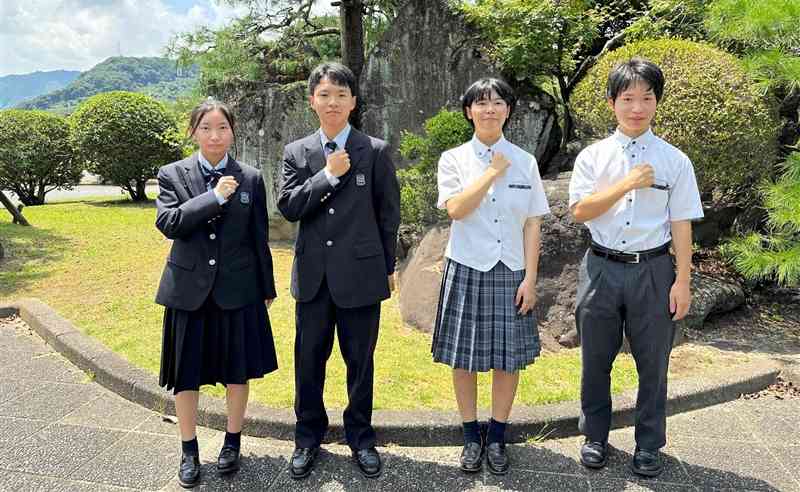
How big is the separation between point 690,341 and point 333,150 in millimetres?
3814

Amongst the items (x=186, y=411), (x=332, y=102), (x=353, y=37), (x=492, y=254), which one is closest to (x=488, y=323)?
(x=492, y=254)

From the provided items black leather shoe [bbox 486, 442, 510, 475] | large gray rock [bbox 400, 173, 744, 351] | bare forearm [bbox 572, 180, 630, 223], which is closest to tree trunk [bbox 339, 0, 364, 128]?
large gray rock [bbox 400, 173, 744, 351]

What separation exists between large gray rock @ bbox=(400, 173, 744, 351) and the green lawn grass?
0.18 metres

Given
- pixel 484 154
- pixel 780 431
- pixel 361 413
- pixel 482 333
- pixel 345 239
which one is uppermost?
pixel 484 154

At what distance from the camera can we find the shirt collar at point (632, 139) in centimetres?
290

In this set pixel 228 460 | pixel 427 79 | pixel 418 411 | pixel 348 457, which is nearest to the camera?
pixel 228 460

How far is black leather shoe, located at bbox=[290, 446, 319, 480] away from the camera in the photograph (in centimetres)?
299

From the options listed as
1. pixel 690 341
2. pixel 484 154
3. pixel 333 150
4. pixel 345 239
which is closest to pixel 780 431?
pixel 690 341

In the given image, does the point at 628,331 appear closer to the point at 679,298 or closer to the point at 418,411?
the point at 679,298

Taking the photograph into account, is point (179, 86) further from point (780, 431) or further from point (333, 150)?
point (780, 431)

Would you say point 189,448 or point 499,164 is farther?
point 189,448

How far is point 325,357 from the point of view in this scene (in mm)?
3039

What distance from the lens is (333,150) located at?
2914mm

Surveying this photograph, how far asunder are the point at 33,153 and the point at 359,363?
565 inches
